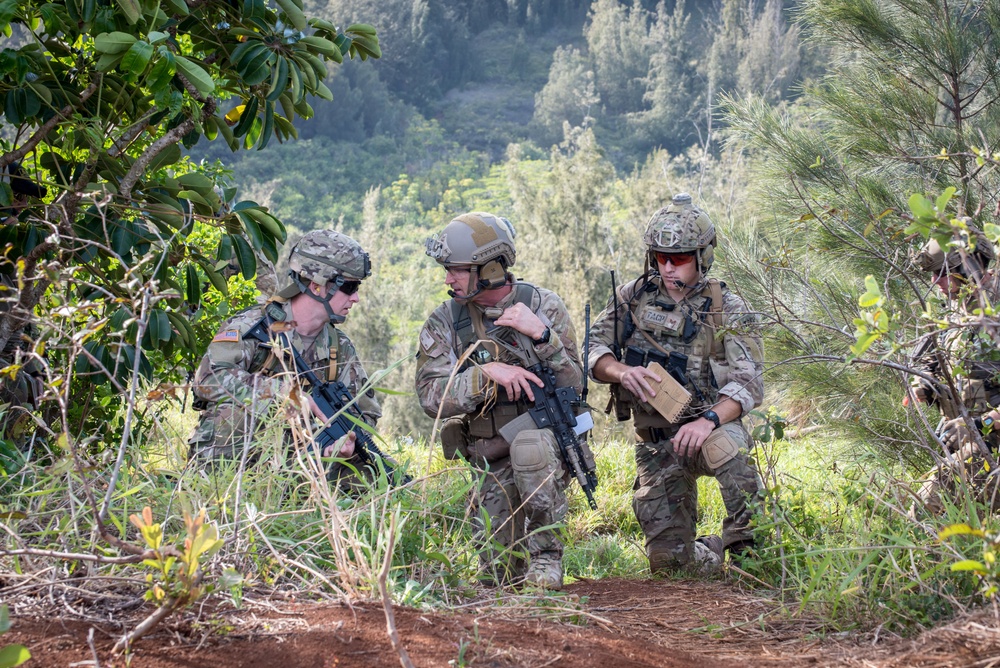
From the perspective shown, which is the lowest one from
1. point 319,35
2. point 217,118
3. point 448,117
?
point 448,117

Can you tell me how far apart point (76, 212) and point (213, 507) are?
1.59 m

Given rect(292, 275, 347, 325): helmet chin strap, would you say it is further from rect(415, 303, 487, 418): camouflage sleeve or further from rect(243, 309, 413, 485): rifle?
rect(415, 303, 487, 418): camouflage sleeve

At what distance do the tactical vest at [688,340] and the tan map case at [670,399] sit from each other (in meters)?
0.17

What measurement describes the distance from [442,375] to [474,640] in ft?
6.90

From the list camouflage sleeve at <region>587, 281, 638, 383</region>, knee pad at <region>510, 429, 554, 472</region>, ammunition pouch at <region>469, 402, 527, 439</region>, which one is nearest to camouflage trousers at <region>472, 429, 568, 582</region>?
knee pad at <region>510, 429, 554, 472</region>

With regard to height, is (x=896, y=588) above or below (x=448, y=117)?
above

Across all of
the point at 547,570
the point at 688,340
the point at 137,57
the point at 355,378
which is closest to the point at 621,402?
the point at 688,340

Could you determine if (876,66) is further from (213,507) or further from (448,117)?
(448,117)

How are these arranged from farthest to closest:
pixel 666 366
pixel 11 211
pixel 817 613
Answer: pixel 666 366
pixel 11 211
pixel 817 613

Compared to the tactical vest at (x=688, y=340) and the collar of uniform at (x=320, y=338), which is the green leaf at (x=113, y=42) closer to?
the collar of uniform at (x=320, y=338)

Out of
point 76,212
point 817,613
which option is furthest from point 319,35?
point 817,613

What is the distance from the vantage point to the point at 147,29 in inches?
138

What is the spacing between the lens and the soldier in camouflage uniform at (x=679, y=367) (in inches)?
173

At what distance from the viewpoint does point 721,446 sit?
4.28 meters
